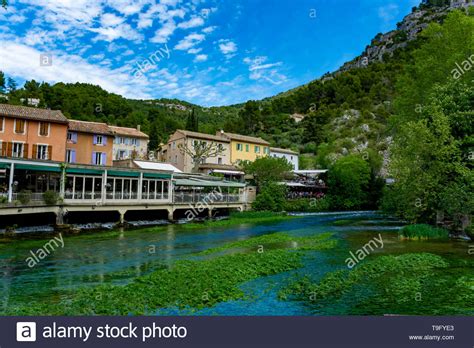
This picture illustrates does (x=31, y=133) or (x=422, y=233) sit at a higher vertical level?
(x=31, y=133)

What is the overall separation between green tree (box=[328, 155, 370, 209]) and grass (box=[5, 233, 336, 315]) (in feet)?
130

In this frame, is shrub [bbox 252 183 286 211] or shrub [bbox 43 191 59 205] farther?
shrub [bbox 252 183 286 211]

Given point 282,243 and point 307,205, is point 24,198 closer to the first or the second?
point 282,243

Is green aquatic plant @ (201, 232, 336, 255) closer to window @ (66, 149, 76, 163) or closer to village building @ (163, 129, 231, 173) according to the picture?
window @ (66, 149, 76, 163)

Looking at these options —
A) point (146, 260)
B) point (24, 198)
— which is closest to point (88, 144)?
point (24, 198)

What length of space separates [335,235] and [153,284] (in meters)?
17.0

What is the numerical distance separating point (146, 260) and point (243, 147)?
46.7 meters

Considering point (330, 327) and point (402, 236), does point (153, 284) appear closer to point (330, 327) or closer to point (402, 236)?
point (330, 327)

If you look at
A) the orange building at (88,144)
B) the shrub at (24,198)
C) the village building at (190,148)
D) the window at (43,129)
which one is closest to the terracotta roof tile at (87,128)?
the orange building at (88,144)

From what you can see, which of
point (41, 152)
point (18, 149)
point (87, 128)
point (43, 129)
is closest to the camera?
point (18, 149)

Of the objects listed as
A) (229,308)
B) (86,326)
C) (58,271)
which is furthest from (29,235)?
(86,326)

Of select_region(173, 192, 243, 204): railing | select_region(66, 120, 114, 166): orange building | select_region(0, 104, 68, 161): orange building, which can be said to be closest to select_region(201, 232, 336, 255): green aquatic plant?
select_region(173, 192, 243, 204): railing

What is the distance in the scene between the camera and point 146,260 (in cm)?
1723

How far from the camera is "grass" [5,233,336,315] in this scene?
1007cm
